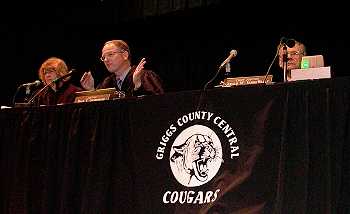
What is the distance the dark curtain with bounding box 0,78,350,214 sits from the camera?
93.1 inches

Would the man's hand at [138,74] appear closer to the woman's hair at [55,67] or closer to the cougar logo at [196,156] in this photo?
the cougar logo at [196,156]

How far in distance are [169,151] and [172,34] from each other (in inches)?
121

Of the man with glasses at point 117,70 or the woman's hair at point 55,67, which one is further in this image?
the woman's hair at point 55,67

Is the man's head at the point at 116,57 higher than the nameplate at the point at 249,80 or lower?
higher

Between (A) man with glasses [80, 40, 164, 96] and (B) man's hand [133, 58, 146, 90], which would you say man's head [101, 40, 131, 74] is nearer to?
(A) man with glasses [80, 40, 164, 96]

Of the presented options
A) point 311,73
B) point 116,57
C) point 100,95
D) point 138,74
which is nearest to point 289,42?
point 311,73

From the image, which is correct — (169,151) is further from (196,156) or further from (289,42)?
(289,42)

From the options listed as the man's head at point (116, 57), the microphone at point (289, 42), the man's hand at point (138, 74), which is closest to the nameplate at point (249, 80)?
the microphone at point (289, 42)

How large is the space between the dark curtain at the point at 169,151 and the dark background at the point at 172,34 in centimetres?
213

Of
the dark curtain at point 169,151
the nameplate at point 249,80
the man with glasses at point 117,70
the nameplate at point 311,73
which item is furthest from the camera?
the man with glasses at point 117,70

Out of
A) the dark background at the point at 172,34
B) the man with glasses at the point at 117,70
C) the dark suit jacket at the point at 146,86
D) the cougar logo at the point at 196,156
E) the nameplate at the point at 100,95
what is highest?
the dark background at the point at 172,34

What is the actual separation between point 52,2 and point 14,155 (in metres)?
2.92

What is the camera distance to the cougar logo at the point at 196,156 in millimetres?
2654

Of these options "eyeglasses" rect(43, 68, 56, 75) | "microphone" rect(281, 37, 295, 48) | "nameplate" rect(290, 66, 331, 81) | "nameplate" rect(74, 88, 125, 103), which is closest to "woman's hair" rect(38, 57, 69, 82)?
"eyeglasses" rect(43, 68, 56, 75)
